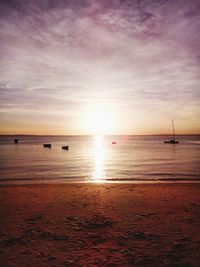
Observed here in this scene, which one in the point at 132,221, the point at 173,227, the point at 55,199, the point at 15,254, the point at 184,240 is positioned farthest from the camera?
the point at 55,199

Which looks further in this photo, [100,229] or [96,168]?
[96,168]

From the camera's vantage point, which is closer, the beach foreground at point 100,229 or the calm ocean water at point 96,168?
the beach foreground at point 100,229

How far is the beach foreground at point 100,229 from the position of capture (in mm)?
6945

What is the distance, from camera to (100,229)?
899cm

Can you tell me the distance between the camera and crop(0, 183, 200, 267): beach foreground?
695 centimetres

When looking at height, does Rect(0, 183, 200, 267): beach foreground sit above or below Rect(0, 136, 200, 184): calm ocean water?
above

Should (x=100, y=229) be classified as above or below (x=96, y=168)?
above

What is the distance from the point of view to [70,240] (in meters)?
8.08

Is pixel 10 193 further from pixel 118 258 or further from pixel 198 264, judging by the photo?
pixel 198 264

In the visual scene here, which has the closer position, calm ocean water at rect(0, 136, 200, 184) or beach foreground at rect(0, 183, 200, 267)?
beach foreground at rect(0, 183, 200, 267)

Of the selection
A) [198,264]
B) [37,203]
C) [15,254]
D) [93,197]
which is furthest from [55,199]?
[198,264]

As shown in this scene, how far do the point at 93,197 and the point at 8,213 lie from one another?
14.6ft

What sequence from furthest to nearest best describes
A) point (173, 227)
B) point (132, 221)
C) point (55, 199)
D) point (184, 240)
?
point (55, 199), point (132, 221), point (173, 227), point (184, 240)

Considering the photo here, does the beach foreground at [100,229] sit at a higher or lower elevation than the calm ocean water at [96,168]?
higher
